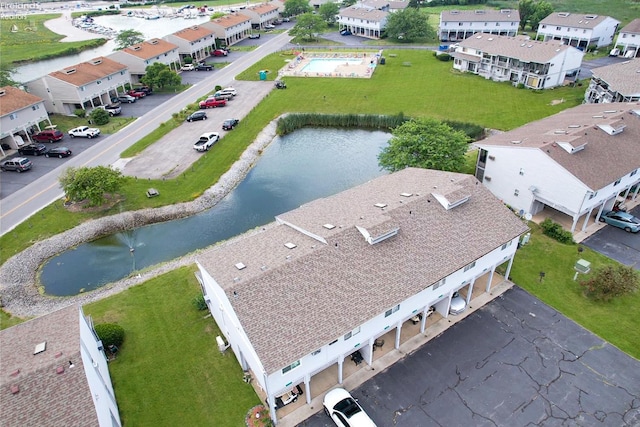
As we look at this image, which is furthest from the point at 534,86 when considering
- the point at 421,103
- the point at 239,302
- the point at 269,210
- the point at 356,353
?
the point at 239,302

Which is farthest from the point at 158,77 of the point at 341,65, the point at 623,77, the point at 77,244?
the point at 623,77

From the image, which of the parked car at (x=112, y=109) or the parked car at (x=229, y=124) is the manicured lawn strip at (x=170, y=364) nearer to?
the parked car at (x=229, y=124)

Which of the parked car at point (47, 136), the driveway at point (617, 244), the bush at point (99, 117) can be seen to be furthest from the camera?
the bush at point (99, 117)

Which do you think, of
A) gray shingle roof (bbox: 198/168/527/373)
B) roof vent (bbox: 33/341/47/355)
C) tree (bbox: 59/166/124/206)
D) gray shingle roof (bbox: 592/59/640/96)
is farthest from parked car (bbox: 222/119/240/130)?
gray shingle roof (bbox: 592/59/640/96)

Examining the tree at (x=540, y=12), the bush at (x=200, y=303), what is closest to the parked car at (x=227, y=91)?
the bush at (x=200, y=303)

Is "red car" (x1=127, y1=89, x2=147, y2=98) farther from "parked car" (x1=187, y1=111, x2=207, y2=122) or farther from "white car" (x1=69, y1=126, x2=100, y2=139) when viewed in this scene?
"white car" (x1=69, y1=126, x2=100, y2=139)
